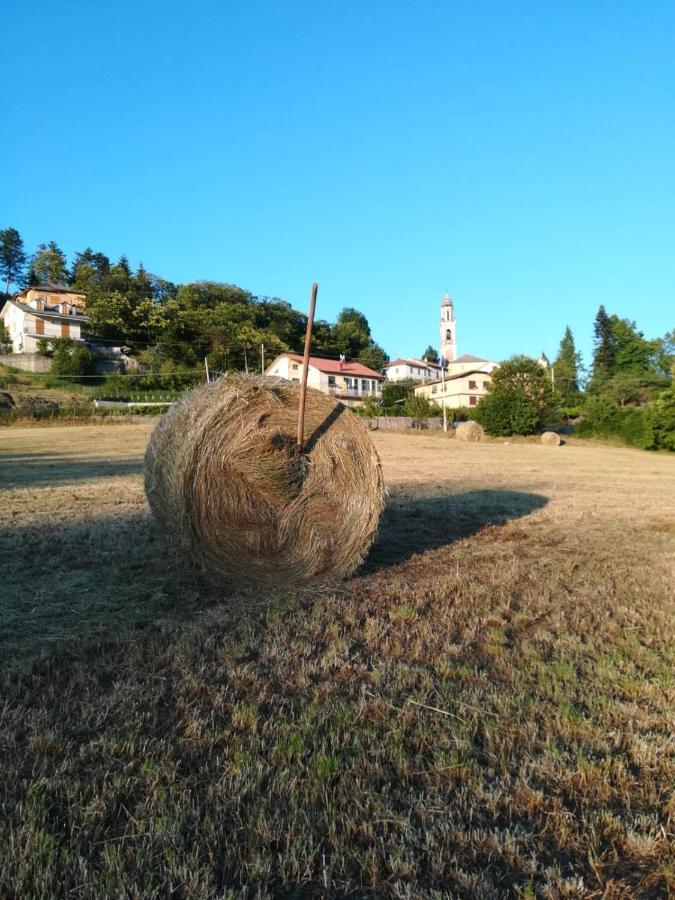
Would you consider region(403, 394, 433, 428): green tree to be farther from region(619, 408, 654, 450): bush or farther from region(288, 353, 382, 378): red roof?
region(619, 408, 654, 450): bush

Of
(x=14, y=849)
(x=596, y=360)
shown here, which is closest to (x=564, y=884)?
(x=14, y=849)

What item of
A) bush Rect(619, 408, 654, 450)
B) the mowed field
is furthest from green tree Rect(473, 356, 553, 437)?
the mowed field

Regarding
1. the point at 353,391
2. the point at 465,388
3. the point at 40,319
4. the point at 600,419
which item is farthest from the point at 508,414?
the point at 40,319

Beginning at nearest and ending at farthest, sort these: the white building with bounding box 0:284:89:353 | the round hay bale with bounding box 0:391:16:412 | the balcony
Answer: the round hay bale with bounding box 0:391:16:412, the white building with bounding box 0:284:89:353, the balcony

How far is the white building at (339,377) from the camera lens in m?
61.5

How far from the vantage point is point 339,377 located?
2694 inches

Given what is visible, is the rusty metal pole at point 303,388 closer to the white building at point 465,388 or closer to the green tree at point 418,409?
the green tree at point 418,409

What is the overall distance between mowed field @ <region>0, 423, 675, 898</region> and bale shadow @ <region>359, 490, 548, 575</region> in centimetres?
84

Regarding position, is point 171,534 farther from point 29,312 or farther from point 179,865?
point 29,312

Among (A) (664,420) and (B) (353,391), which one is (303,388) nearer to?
(A) (664,420)

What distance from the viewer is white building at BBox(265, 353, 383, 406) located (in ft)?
202

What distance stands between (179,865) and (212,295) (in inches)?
3193

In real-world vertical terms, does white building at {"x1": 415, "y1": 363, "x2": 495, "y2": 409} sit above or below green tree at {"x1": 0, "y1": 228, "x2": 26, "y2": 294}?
below

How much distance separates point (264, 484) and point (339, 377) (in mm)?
63478
